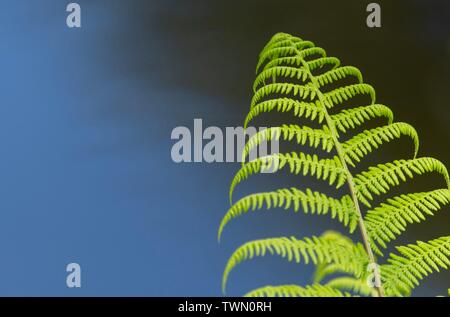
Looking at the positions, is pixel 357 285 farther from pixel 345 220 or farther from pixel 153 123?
pixel 153 123

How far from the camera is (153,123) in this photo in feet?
4.47

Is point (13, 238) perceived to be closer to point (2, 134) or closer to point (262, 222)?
point (2, 134)

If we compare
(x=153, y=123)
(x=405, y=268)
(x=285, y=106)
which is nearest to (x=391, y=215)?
(x=405, y=268)

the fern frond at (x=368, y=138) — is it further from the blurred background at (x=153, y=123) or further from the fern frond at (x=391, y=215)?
the blurred background at (x=153, y=123)

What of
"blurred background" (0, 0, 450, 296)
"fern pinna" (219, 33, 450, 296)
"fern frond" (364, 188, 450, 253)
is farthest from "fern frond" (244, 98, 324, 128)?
"blurred background" (0, 0, 450, 296)

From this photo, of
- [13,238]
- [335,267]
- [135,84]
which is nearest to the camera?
[335,267]

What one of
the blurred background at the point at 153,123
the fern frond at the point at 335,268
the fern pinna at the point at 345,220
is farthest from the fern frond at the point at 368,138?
the blurred background at the point at 153,123

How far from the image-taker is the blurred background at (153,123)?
1.30 metres

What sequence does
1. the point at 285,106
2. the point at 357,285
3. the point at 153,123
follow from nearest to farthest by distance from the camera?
the point at 357,285 → the point at 285,106 → the point at 153,123

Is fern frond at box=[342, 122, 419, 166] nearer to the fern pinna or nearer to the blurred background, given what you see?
the fern pinna

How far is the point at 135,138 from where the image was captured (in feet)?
4.42

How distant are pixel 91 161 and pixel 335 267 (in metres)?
0.93

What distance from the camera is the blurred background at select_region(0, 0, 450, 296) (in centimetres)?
130
